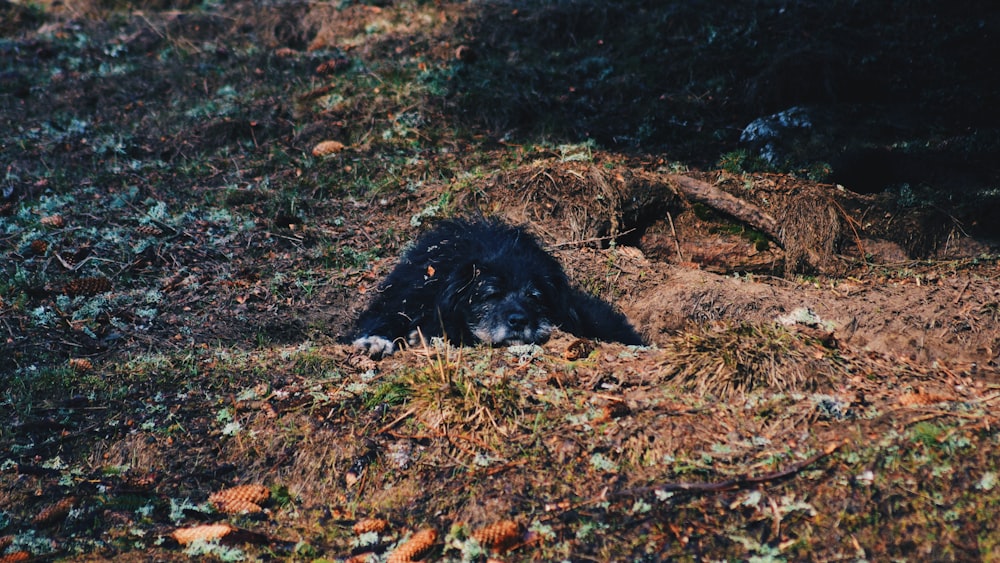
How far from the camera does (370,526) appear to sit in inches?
123

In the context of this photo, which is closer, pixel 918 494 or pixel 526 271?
pixel 918 494

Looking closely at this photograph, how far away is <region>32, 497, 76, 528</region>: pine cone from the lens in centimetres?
319

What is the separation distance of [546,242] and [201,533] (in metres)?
4.16

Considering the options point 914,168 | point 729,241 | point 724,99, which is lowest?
point 729,241

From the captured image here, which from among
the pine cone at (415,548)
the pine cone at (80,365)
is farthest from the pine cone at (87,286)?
the pine cone at (415,548)

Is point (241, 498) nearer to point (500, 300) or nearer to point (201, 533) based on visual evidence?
point (201, 533)

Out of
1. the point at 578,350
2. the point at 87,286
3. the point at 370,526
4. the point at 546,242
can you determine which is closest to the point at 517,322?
the point at 578,350

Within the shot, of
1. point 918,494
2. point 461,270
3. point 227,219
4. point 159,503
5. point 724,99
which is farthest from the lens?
point 724,99

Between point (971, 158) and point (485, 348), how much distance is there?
196 inches

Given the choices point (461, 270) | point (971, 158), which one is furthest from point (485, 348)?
point (971, 158)

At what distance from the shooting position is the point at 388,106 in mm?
8664

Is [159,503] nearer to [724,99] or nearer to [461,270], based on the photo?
[461,270]

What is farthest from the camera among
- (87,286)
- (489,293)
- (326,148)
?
(326,148)

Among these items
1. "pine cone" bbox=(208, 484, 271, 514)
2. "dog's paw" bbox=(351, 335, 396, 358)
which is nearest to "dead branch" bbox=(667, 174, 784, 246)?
"dog's paw" bbox=(351, 335, 396, 358)
